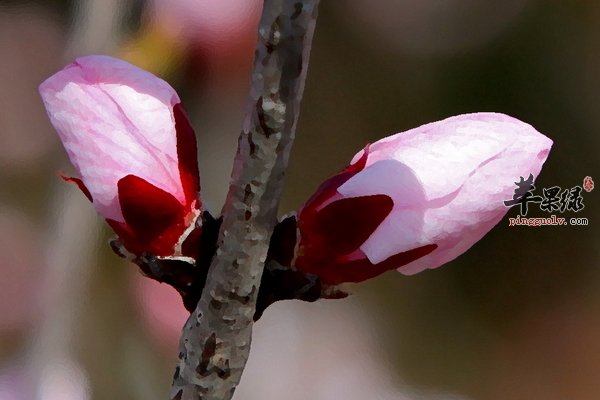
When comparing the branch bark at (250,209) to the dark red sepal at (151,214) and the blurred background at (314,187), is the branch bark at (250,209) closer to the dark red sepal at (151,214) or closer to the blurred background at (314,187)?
the dark red sepal at (151,214)

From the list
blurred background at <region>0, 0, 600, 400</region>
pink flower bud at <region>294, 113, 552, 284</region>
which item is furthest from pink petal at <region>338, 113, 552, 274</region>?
blurred background at <region>0, 0, 600, 400</region>

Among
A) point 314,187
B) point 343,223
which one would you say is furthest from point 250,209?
point 314,187

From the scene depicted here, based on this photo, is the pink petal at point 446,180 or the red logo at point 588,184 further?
the red logo at point 588,184

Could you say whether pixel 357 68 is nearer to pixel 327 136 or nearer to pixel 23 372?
pixel 327 136

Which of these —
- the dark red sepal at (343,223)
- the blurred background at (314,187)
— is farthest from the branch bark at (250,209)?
the blurred background at (314,187)

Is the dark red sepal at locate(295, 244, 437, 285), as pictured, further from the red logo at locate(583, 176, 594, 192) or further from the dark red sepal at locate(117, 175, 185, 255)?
the red logo at locate(583, 176, 594, 192)
